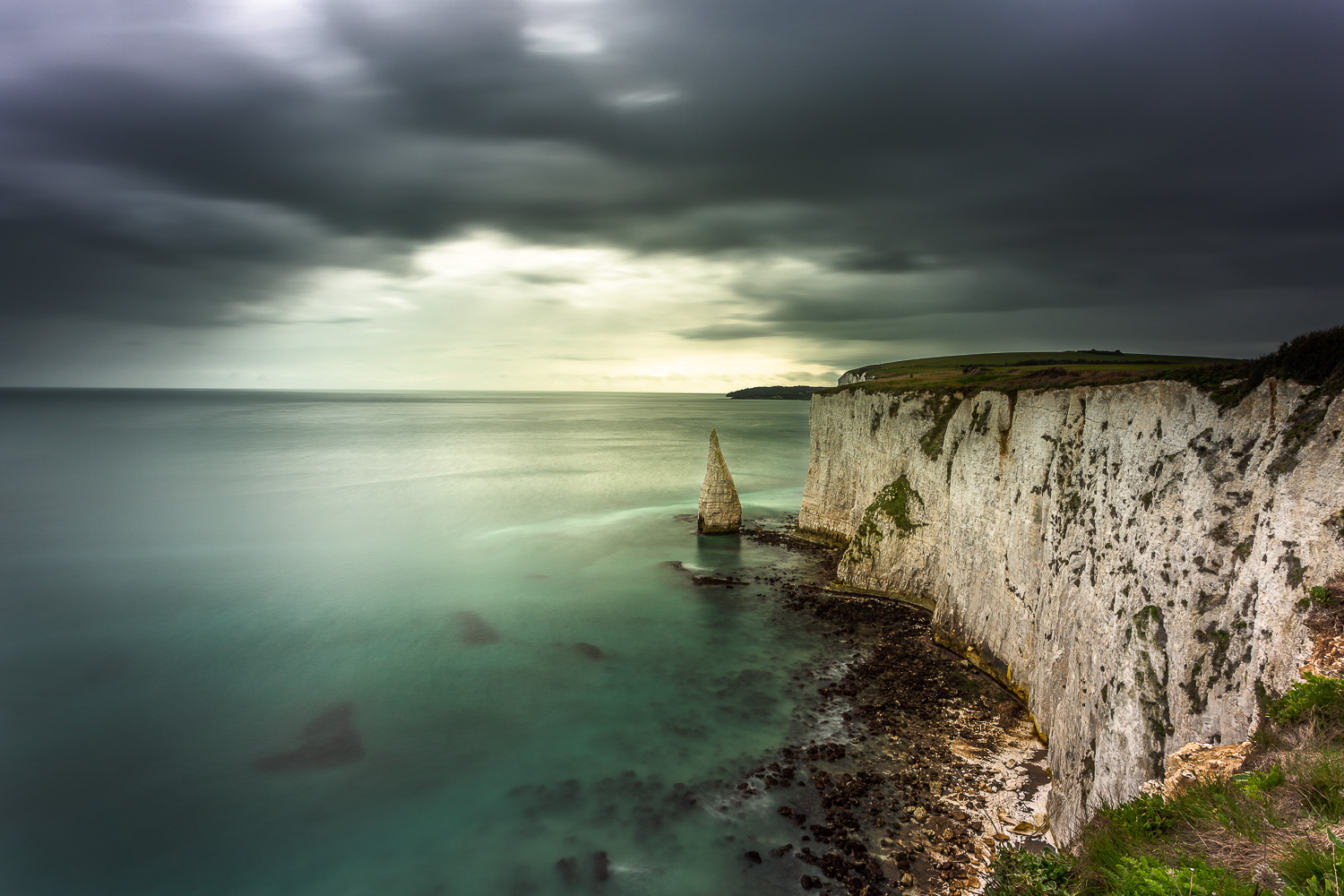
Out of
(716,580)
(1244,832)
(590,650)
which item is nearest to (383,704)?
(590,650)

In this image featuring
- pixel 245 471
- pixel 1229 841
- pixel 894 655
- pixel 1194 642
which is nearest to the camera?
pixel 1229 841

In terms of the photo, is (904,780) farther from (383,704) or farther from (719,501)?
(719,501)

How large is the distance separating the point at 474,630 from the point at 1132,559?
23441 millimetres

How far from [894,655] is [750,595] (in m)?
8.67

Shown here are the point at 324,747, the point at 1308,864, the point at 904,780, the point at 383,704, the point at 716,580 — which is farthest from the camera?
the point at 716,580

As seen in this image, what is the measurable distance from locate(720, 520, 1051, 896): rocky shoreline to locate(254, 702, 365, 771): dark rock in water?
11.3m

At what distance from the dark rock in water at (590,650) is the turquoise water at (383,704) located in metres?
0.14

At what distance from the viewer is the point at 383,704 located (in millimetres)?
19406

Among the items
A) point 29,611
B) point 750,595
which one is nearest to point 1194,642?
point 750,595

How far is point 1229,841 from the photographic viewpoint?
5270 mm

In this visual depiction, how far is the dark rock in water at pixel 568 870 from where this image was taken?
1198cm

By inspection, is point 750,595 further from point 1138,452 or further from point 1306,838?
point 1306,838

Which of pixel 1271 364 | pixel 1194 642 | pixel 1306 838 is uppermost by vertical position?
pixel 1271 364

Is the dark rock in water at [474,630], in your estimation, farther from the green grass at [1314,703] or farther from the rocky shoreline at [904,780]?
the green grass at [1314,703]
